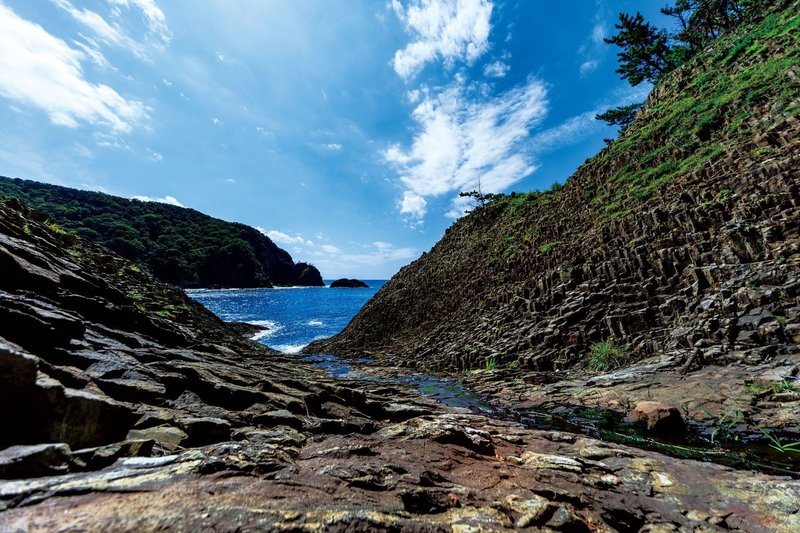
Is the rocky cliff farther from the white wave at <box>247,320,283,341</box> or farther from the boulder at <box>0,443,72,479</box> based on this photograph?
the boulder at <box>0,443,72,479</box>

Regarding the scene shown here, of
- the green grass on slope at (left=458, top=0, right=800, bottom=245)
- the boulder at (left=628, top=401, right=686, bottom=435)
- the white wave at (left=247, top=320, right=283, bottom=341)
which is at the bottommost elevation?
the boulder at (left=628, top=401, right=686, bottom=435)

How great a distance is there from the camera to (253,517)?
3.33m

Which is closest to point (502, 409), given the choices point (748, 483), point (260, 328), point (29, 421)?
point (748, 483)

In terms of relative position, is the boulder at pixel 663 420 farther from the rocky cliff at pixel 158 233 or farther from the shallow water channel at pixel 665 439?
the rocky cliff at pixel 158 233

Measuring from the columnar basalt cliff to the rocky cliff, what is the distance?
402ft

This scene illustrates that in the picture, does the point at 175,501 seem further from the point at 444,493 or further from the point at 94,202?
the point at 94,202

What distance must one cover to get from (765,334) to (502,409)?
8825mm

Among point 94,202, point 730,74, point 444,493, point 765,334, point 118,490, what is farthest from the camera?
point 94,202

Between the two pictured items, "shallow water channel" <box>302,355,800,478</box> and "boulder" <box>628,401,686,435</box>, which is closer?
"shallow water channel" <box>302,355,800,478</box>

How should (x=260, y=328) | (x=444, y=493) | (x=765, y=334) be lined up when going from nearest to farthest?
(x=444, y=493) < (x=765, y=334) < (x=260, y=328)

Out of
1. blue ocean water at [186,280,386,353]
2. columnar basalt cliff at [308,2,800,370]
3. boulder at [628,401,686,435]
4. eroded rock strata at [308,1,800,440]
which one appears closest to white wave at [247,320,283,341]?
blue ocean water at [186,280,386,353]

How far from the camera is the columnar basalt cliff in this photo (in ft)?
39.5

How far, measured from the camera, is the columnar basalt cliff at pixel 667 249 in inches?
475

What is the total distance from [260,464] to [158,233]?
163 metres
